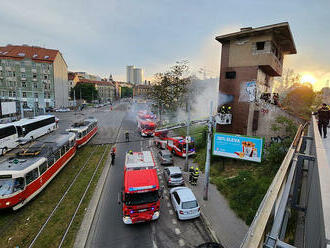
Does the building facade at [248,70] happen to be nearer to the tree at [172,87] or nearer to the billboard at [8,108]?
the tree at [172,87]

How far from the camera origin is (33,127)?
84.7 feet

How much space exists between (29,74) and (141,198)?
217 ft

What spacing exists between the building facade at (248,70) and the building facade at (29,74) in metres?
56.3

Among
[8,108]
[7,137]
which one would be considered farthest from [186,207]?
[8,108]

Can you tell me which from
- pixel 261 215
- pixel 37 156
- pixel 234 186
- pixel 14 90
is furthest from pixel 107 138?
pixel 14 90

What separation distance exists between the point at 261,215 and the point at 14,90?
74.6 m

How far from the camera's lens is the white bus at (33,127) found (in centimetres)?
2337

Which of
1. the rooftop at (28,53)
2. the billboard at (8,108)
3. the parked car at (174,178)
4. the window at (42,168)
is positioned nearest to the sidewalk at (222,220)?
the parked car at (174,178)

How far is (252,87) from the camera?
1734 cm

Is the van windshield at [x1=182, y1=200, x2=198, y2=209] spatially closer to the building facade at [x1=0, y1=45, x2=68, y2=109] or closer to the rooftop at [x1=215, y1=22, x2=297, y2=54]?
the rooftop at [x1=215, y1=22, x2=297, y2=54]

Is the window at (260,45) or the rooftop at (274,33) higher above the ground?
the rooftop at (274,33)

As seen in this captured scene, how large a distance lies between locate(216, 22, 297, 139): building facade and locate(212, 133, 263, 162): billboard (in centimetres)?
309

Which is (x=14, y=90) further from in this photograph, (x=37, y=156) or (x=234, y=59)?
(x=234, y=59)

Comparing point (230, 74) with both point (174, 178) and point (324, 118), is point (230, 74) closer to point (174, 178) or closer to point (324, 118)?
point (324, 118)
